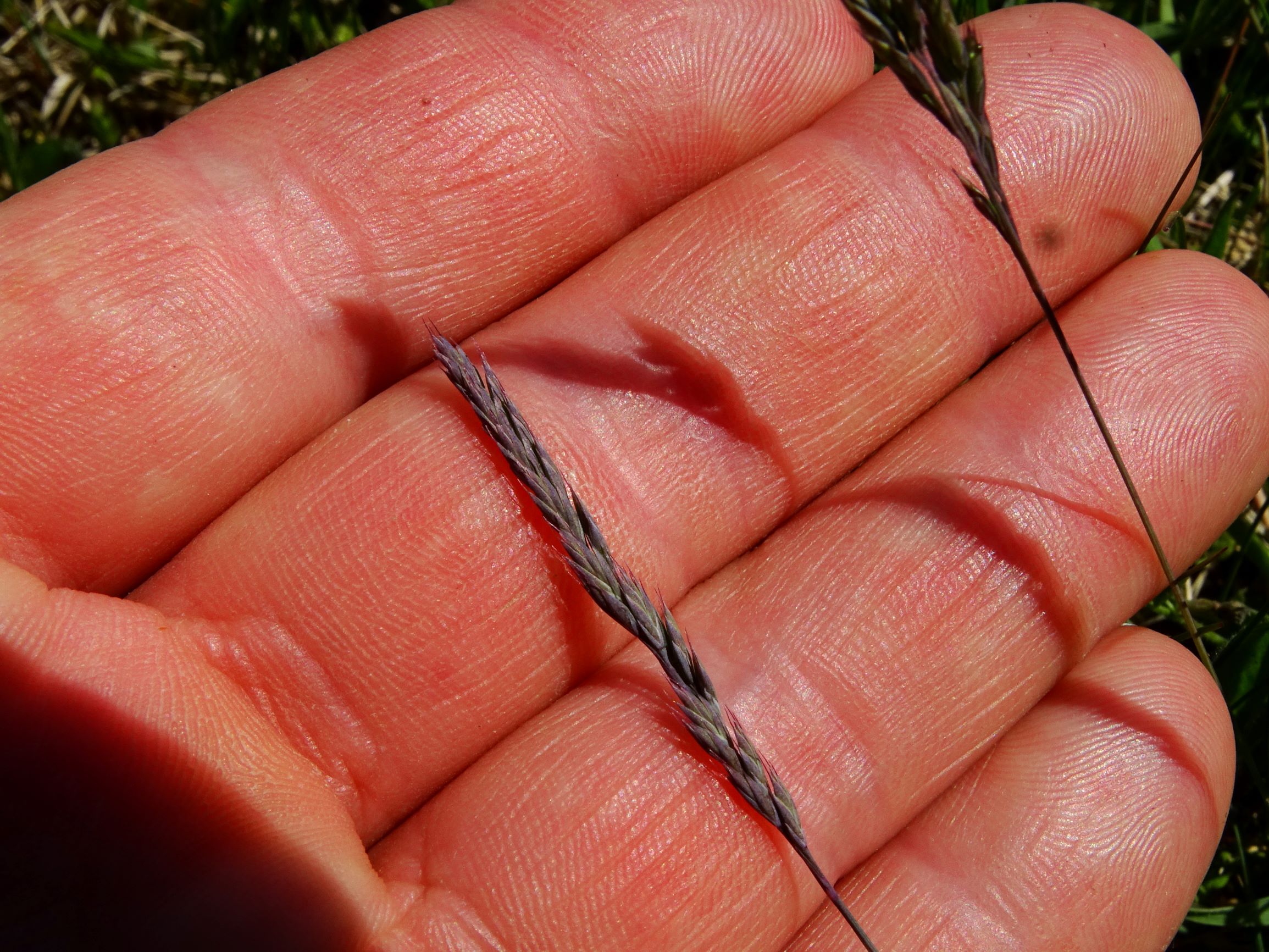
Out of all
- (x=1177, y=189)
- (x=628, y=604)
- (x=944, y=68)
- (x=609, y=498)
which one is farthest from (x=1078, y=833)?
(x=944, y=68)

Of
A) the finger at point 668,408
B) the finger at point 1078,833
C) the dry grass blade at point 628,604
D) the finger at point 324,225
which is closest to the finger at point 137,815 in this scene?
the finger at point 668,408

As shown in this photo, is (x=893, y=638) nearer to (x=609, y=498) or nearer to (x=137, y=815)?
(x=609, y=498)

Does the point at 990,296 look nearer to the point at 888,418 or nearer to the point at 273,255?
the point at 888,418

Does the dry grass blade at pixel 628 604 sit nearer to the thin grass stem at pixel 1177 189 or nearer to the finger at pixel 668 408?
the finger at pixel 668 408

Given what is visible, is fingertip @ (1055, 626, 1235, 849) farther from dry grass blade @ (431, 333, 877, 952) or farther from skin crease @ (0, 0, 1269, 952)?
dry grass blade @ (431, 333, 877, 952)

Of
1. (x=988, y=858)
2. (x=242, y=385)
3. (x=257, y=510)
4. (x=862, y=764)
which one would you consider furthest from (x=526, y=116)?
(x=988, y=858)

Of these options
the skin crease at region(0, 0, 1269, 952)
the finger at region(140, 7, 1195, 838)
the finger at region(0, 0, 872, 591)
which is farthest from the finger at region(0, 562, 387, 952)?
the finger at region(0, 0, 872, 591)
